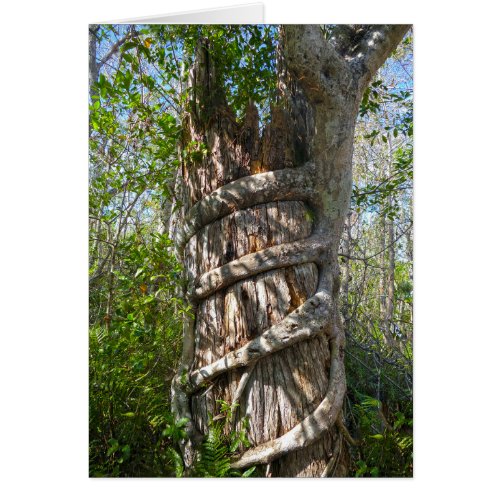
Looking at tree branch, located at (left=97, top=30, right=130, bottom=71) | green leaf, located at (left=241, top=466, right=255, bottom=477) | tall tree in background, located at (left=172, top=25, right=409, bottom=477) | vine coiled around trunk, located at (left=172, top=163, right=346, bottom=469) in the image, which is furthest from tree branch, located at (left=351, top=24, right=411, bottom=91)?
green leaf, located at (left=241, top=466, right=255, bottom=477)

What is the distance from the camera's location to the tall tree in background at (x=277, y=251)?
1769mm

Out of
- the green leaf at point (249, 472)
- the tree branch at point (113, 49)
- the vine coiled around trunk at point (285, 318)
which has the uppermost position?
the tree branch at point (113, 49)

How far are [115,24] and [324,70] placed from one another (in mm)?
1016

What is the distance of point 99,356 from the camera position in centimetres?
196

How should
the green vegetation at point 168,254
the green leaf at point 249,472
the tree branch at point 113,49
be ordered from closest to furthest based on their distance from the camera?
the green leaf at point 249,472, the green vegetation at point 168,254, the tree branch at point 113,49

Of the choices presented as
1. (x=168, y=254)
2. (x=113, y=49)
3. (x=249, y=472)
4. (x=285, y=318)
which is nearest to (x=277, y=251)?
(x=285, y=318)

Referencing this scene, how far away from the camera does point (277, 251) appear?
1.84 meters

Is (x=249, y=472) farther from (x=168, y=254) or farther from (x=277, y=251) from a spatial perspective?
(x=168, y=254)

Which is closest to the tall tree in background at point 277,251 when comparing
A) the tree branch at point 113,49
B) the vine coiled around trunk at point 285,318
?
the vine coiled around trunk at point 285,318

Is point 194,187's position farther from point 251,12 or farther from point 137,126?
point 251,12

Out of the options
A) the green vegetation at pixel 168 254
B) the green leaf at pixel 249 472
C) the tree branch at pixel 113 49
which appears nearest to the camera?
the green leaf at pixel 249 472

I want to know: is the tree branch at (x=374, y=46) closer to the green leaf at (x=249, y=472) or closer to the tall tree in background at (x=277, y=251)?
the tall tree in background at (x=277, y=251)
